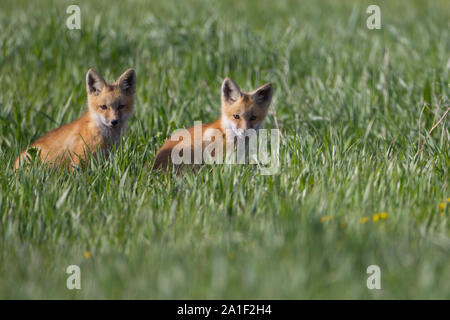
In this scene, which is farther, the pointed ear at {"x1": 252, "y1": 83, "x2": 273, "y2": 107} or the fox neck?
the pointed ear at {"x1": 252, "y1": 83, "x2": 273, "y2": 107}

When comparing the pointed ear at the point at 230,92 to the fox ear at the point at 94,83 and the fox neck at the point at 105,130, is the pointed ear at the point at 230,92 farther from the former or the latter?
the fox ear at the point at 94,83

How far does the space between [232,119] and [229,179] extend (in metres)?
1.36

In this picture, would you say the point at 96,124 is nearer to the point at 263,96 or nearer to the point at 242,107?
the point at 242,107

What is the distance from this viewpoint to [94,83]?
243 inches

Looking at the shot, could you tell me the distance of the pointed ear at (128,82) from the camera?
6.11 m

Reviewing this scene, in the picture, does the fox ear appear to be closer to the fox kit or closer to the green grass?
the green grass

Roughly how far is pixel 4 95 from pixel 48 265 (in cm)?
481

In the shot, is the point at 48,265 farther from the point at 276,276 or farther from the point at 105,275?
the point at 276,276

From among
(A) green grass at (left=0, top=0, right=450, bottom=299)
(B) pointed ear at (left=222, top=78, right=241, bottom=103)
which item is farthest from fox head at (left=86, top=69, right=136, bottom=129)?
(B) pointed ear at (left=222, top=78, right=241, bottom=103)

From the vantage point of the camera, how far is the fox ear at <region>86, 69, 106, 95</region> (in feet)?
19.9
